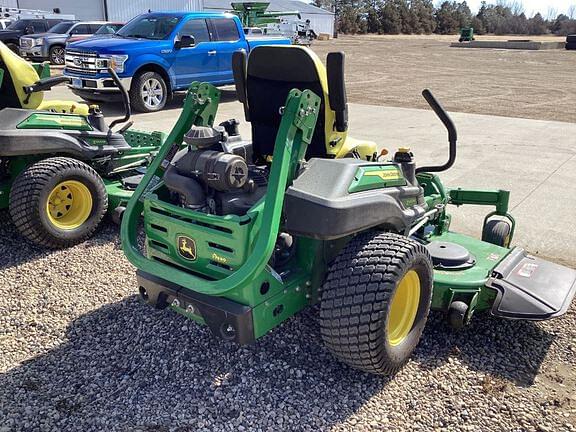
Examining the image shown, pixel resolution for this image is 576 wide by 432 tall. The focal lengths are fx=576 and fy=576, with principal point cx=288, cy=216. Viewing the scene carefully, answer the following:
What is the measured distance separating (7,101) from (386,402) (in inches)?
166

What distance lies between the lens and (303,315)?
3605 millimetres

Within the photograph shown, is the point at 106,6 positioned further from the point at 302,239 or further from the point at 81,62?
the point at 302,239

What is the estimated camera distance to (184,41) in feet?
37.3

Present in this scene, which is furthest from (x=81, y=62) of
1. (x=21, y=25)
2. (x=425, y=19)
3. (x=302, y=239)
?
(x=425, y=19)

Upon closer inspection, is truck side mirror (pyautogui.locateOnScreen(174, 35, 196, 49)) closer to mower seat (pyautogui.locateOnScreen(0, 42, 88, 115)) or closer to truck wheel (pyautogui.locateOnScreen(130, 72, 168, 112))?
truck wheel (pyautogui.locateOnScreen(130, 72, 168, 112))

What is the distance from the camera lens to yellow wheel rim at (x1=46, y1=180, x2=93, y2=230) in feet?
15.7

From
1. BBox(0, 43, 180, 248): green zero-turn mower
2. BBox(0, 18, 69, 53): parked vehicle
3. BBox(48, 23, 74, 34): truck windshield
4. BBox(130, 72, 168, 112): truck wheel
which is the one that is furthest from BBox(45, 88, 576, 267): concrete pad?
BBox(0, 18, 69, 53): parked vehicle

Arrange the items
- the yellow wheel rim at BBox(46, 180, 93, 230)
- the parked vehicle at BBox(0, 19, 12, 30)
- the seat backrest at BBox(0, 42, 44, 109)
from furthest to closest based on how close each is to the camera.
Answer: the parked vehicle at BBox(0, 19, 12, 30), the seat backrest at BBox(0, 42, 44, 109), the yellow wheel rim at BBox(46, 180, 93, 230)

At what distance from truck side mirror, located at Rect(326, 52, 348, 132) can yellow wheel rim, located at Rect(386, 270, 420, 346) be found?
971mm

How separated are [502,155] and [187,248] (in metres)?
6.17

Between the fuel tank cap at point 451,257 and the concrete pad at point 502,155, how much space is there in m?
1.39

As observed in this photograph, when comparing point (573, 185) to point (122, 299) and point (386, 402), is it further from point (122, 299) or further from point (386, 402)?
point (122, 299)

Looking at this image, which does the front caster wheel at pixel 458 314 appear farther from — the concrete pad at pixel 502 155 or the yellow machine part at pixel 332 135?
the concrete pad at pixel 502 155

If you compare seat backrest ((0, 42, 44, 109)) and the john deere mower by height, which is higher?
seat backrest ((0, 42, 44, 109))
